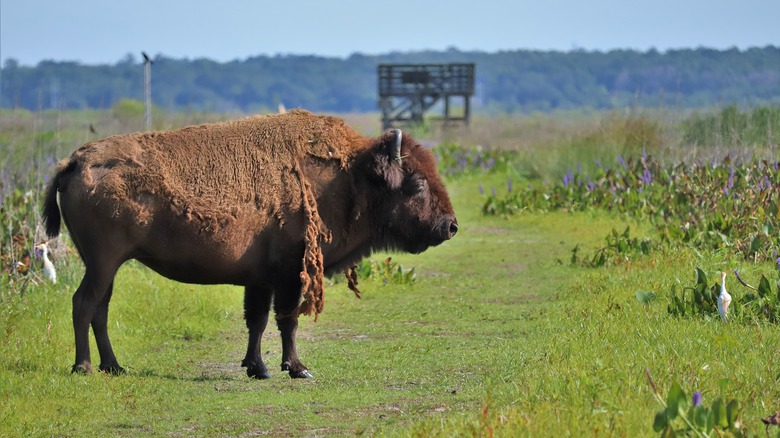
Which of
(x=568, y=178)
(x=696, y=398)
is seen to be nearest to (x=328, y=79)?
(x=568, y=178)

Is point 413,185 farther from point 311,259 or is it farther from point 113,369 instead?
point 113,369

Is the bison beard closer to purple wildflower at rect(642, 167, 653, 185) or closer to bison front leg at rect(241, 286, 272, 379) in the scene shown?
bison front leg at rect(241, 286, 272, 379)

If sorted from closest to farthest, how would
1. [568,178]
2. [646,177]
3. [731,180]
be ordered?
[731,180] → [646,177] → [568,178]

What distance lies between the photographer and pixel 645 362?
28.3 feet

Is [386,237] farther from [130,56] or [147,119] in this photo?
[130,56]

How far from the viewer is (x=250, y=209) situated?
9.71m

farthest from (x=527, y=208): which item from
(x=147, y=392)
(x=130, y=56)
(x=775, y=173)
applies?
(x=130, y=56)

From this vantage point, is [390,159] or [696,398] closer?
[696,398]

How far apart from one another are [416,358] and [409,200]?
1230 mm

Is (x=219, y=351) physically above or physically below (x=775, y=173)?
below

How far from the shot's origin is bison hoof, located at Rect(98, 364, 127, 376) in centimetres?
964

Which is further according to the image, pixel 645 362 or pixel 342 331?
pixel 342 331

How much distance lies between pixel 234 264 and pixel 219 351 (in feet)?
4.83

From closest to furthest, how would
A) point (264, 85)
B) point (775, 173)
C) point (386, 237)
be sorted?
point (386, 237), point (775, 173), point (264, 85)
